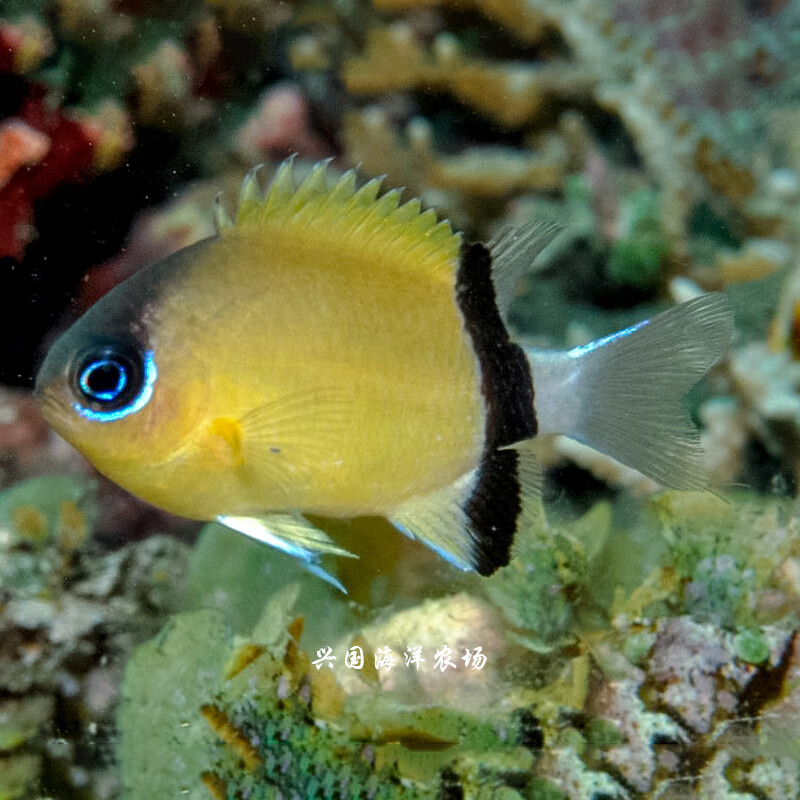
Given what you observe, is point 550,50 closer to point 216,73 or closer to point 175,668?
point 216,73

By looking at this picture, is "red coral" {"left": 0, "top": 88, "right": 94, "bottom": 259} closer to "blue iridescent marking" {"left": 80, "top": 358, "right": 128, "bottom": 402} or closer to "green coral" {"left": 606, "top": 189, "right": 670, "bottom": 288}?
"blue iridescent marking" {"left": 80, "top": 358, "right": 128, "bottom": 402}

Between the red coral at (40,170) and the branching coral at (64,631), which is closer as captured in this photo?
the branching coral at (64,631)

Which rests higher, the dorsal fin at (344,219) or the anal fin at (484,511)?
the dorsal fin at (344,219)

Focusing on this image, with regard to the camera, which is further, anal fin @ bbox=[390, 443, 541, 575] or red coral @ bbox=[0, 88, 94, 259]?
red coral @ bbox=[0, 88, 94, 259]

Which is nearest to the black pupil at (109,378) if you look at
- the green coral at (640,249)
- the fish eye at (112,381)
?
the fish eye at (112,381)

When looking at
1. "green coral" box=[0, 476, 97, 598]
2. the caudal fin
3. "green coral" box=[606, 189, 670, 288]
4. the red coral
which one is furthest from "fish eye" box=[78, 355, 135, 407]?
"green coral" box=[606, 189, 670, 288]

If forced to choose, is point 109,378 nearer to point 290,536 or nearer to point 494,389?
point 290,536

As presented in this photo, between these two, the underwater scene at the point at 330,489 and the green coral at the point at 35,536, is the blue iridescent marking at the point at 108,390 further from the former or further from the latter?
the green coral at the point at 35,536

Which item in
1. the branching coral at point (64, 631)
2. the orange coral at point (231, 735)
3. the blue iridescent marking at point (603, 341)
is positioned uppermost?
the blue iridescent marking at point (603, 341)

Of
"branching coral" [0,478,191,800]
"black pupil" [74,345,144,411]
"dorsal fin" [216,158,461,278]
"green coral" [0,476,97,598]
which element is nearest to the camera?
"black pupil" [74,345,144,411]
